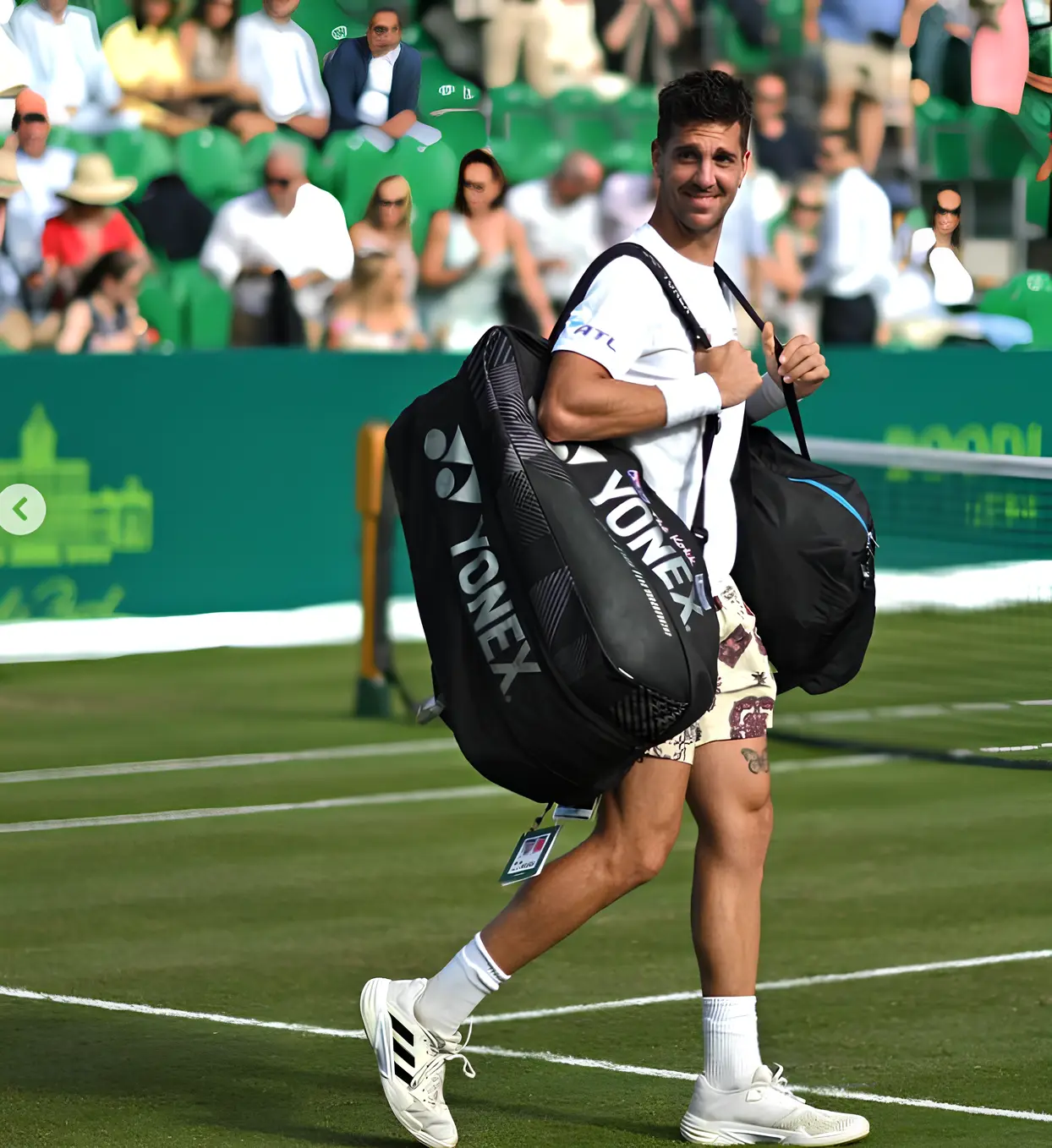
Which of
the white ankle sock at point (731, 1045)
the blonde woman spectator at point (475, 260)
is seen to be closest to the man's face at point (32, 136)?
the blonde woman spectator at point (475, 260)

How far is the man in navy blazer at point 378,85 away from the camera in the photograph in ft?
50.3

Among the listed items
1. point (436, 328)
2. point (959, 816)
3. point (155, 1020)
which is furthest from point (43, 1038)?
point (436, 328)

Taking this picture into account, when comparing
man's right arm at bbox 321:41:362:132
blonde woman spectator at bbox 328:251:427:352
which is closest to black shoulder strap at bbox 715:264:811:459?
blonde woman spectator at bbox 328:251:427:352

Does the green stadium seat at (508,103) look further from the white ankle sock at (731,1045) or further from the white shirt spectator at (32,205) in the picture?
the white ankle sock at (731,1045)

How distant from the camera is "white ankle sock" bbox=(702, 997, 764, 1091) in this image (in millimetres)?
4562

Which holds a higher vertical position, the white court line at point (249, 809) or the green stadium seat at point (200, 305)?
the green stadium seat at point (200, 305)

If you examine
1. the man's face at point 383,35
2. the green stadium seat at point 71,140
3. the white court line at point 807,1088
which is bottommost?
the white court line at point 807,1088

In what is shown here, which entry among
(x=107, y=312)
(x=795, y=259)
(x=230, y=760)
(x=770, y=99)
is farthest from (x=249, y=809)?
(x=770, y=99)

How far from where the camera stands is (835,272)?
17281mm

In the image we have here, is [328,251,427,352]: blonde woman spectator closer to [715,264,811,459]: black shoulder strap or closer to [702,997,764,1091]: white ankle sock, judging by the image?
[715,264,811,459]: black shoulder strap

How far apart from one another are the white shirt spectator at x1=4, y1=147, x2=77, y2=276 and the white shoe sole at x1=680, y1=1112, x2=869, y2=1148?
10210 millimetres

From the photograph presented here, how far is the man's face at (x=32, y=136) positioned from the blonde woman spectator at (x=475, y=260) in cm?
270

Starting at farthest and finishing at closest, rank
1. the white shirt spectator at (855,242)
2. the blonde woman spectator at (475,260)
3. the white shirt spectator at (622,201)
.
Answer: the white shirt spectator at (855,242), the white shirt spectator at (622,201), the blonde woman spectator at (475,260)

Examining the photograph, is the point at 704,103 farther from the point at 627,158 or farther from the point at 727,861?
the point at 627,158
